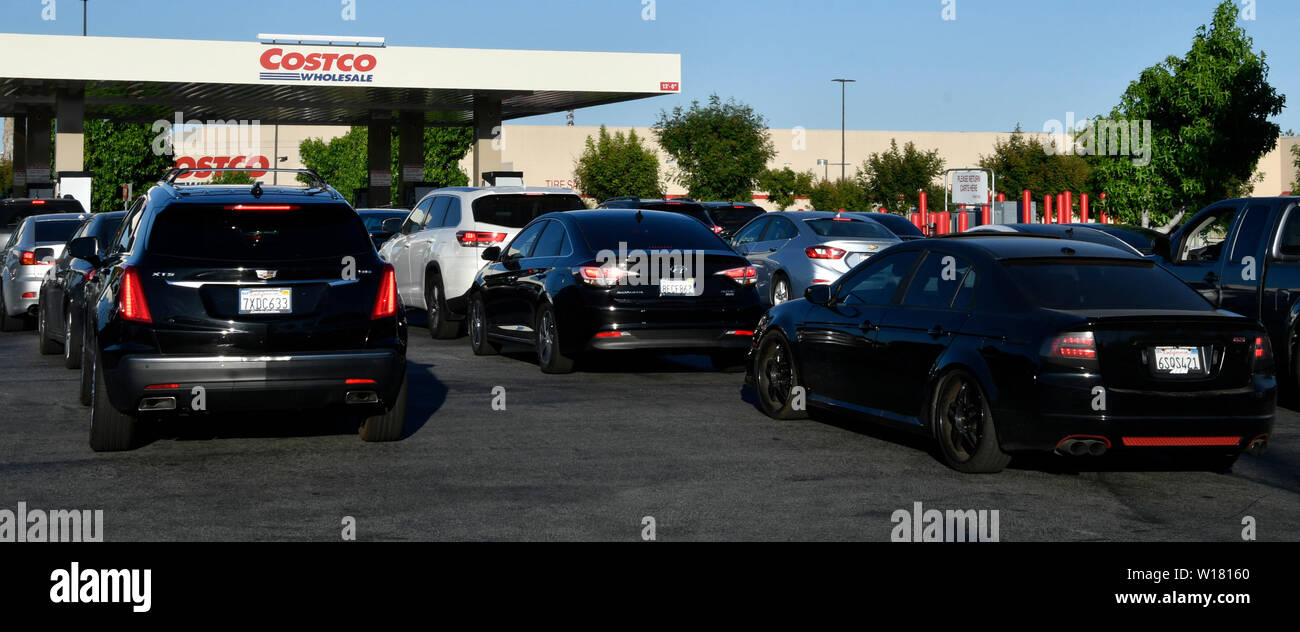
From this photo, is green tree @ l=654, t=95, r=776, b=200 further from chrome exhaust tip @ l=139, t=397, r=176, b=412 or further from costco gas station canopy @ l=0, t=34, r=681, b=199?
chrome exhaust tip @ l=139, t=397, r=176, b=412

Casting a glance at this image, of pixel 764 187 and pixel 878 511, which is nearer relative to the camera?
pixel 878 511

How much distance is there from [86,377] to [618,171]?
63833 mm

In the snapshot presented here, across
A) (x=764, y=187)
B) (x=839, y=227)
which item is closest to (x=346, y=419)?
(x=839, y=227)

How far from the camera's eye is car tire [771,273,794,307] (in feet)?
69.9

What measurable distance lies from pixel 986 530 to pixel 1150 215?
3695cm

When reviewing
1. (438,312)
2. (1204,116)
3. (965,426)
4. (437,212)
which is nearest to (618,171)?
(1204,116)

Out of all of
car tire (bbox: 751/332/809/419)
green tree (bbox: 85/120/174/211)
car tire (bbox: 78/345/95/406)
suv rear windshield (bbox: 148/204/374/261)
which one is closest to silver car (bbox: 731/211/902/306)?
car tire (bbox: 751/332/809/419)

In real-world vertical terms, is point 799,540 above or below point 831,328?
below

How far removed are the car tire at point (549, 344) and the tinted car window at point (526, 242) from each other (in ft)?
3.28

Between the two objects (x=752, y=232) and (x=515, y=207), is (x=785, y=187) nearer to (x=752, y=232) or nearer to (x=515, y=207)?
(x=752, y=232)

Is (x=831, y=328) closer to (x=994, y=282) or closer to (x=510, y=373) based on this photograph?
(x=994, y=282)

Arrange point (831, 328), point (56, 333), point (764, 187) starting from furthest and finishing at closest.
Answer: point (764, 187) → point (56, 333) → point (831, 328)
